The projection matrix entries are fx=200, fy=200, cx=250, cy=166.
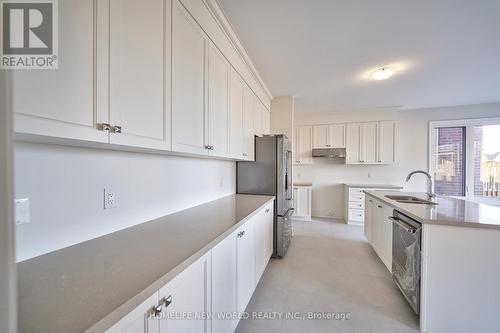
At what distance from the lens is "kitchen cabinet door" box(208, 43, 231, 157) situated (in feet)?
5.63

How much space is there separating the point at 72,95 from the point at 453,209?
2868 mm

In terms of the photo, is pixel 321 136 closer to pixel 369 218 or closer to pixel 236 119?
pixel 369 218

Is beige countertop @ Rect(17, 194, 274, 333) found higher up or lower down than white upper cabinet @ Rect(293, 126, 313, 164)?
lower down

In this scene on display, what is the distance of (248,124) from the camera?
2.74 metres

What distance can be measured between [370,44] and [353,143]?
114 inches

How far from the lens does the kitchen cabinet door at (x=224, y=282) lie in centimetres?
114

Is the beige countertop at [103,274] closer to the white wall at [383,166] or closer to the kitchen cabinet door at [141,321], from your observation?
the kitchen cabinet door at [141,321]

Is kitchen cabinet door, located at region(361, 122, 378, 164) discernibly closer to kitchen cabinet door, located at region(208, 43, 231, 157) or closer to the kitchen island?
the kitchen island

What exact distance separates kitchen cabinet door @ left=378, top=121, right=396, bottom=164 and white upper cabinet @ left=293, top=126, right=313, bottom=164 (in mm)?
1550

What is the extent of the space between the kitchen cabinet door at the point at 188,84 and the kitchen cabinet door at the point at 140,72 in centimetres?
7

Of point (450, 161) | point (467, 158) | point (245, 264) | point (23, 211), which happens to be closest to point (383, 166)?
point (450, 161)

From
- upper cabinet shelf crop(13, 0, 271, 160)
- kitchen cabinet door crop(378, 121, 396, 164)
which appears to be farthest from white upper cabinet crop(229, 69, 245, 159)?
kitchen cabinet door crop(378, 121, 396, 164)

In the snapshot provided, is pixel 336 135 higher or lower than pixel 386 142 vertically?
higher

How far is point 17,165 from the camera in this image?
78 centimetres
